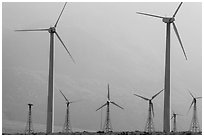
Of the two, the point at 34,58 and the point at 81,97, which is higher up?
the point at 34,58

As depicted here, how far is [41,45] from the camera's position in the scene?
125 metres

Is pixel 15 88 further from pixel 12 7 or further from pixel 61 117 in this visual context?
pixel 12 7

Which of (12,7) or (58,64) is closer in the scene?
(12,7)

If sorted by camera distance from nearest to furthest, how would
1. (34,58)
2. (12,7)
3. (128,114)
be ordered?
1. (12,7)
2. (128,114)
3. (34,58)

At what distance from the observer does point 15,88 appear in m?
130

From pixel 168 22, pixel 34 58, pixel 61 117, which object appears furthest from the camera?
pixel 34 58

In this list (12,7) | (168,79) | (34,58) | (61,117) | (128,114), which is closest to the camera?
(168,79)

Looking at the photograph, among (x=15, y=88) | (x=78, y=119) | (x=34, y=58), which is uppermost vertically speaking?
(x=34, y=58)

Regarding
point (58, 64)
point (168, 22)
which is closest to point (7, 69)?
point (58, 64)

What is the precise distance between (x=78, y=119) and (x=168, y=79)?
322 feet

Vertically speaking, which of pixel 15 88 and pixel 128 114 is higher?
pixel 15 88

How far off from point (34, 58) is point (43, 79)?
22.3 feet

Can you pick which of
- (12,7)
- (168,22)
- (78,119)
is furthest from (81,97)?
(168,22)

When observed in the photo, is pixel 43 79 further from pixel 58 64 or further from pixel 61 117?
pixel 61 117
